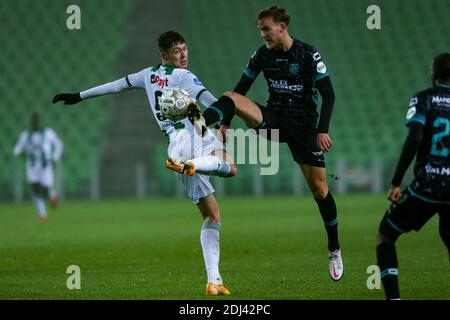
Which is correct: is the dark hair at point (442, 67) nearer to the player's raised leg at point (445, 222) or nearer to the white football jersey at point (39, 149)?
the player's raised leg at point (445, 222)

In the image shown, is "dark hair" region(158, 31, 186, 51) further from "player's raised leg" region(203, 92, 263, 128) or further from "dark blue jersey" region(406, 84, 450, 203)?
"dark blue jersey" region(406, 84, 450, 203)

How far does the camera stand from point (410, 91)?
104 ft

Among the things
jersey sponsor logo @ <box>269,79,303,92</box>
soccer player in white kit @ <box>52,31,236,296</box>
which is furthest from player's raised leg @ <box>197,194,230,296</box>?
jersey sponsor logo @ <box>269,79,303,92</box>

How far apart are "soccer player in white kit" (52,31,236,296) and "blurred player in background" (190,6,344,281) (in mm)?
709

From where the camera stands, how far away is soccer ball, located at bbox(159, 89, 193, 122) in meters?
7.06

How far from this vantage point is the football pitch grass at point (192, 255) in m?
7.86

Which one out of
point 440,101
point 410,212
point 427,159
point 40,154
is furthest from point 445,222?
point 40,154

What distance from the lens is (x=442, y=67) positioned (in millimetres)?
6281

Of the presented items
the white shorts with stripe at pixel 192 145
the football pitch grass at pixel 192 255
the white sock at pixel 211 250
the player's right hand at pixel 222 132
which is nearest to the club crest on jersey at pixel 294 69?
the player's right hand at pixel 222 132

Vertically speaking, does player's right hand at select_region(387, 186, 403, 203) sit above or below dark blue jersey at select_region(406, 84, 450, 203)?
below

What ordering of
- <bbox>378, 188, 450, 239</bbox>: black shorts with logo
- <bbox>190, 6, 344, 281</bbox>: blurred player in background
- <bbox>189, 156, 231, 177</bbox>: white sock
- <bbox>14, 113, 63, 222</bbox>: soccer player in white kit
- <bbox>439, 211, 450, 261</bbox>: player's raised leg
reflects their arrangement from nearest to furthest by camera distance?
<bbox>378, 188, 450, 239</bbox>: black shorts with logo
<bbox>439, 211, 450, 261</bbox>: player's raised leg
<bbox>189, 156, 231, 177</bbox>: white sock
<bbox>190, 6, 344, 281</bbox>: blurred player in background
<bbox>14, 113, 63, 222</bbox>: soccer player in white kit

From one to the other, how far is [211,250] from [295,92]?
1.80 m

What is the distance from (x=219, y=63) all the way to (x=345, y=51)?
452 cm
